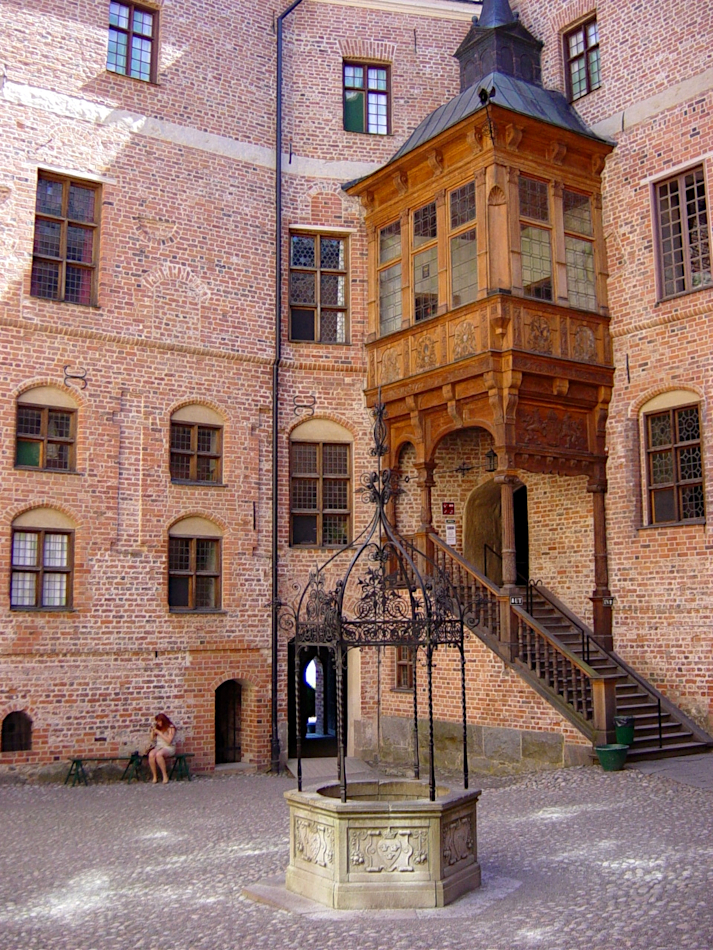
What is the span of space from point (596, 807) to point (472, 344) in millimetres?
7269

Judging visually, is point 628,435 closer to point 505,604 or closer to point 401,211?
point 505,604

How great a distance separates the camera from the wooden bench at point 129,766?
47.1 feet

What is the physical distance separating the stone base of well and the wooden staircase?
5.09 meters

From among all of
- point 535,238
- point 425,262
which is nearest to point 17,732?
point 425,262

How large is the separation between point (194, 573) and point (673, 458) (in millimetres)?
7697

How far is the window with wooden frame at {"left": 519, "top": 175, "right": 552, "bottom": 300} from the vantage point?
1552 cm

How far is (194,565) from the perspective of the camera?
53.0 feet

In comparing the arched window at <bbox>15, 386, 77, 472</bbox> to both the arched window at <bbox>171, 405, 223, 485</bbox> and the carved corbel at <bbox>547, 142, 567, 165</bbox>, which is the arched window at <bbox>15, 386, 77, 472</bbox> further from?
the carved corbel at <bbox>547, 142, 567, 165</bbox>

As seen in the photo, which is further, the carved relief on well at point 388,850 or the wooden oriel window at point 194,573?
the wooden oriel window at point 194,573

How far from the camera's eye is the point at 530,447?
15.2 meters

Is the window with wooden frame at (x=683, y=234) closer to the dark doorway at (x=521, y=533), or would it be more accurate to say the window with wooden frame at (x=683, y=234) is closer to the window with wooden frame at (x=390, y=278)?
the window with wooden frame at (x=390, y=278)

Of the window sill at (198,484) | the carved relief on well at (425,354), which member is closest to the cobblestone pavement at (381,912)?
the window sill at (198,484)

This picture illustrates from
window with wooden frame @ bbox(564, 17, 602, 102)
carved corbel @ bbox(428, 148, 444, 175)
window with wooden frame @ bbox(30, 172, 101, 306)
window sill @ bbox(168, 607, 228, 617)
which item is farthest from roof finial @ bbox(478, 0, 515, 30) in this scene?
window sill @ bbox(168, 607, 228, 617)

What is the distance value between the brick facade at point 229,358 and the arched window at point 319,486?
0.25m
